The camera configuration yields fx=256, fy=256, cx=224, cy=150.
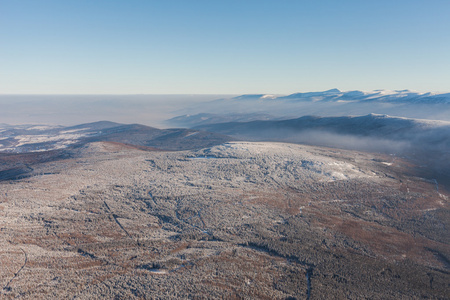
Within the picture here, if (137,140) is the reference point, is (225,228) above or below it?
above

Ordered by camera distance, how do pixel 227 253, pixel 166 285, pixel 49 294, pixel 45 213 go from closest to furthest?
pixel 49 294, pixel 166 285, pixel 227 253, pixel 45 213

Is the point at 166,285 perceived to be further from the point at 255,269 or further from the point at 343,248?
the point at 343,248

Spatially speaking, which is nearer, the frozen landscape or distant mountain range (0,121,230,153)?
the frozen landscape

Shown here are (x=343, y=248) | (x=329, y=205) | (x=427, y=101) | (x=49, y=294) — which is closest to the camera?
(x=49, y=294)

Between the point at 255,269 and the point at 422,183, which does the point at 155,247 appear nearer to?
the point at 255,269

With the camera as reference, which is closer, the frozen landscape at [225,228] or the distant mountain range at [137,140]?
the frozen landscape at [225,228]

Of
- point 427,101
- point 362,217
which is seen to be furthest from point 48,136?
point 427,101

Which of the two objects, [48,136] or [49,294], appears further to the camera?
[48,136]

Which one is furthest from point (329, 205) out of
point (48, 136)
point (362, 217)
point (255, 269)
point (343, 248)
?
point (48, 136)

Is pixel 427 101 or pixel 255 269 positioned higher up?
pixel 427 101

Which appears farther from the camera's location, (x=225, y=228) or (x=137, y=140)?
(x=137, y=140)
